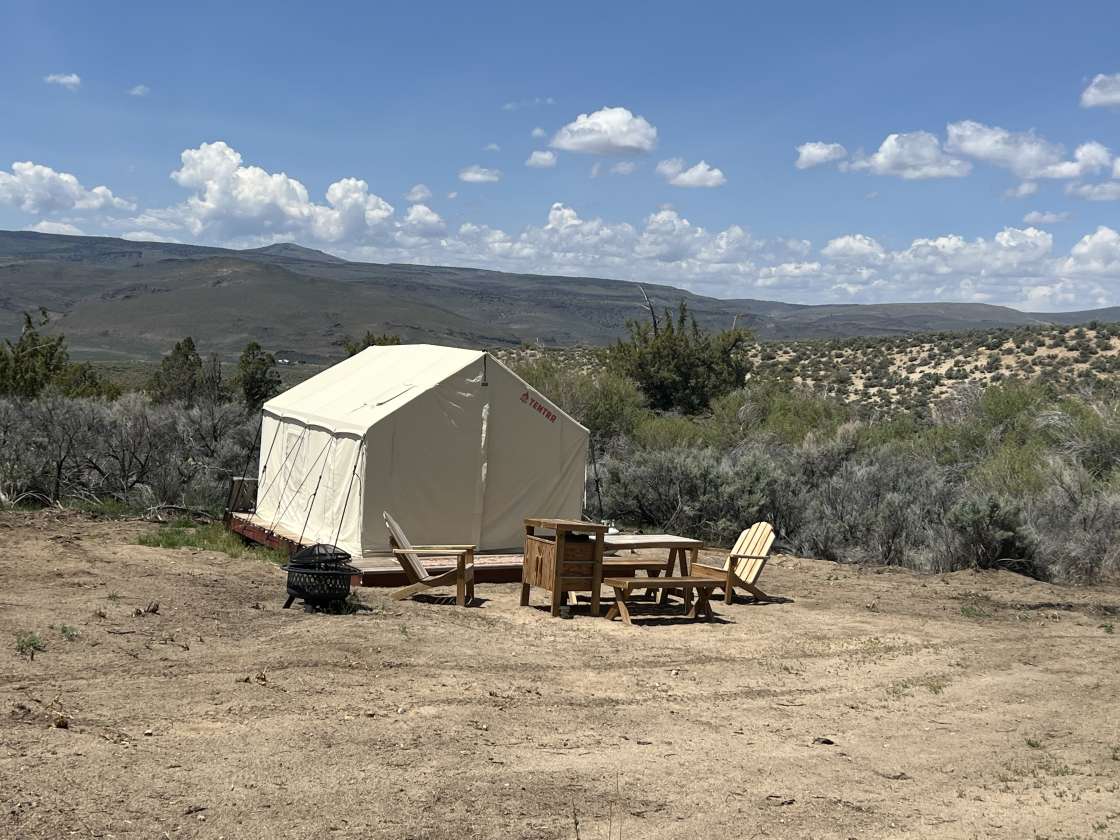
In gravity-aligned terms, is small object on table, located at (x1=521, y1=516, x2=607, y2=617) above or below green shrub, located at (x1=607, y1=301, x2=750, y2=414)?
below

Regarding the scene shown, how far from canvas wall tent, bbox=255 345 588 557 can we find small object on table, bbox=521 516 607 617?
231cm

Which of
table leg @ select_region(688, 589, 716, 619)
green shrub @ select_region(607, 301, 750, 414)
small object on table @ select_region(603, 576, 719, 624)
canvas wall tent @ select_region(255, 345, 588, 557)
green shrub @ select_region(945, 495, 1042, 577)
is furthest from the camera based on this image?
green shrub @ select_region(607, 301, 750, 414)

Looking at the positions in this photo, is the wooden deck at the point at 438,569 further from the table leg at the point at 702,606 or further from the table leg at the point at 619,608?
the table leg at the point at 702,606

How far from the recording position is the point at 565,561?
11531mm

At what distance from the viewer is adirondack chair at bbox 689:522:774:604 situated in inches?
A: 484

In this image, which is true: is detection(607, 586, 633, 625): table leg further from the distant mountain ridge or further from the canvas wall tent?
the distant mountain ridge

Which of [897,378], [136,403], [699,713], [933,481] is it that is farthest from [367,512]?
[897,378]

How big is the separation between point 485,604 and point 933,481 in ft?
30.0

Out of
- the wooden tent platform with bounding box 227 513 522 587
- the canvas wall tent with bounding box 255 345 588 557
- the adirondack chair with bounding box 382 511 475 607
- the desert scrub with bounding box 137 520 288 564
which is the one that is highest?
the canvas wall tent with bounding box 255 345 588 557

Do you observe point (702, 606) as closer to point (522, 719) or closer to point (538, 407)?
point (538, 407)

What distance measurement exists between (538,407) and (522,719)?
7.57 metres

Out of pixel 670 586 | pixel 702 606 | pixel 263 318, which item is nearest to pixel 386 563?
pixel 670 586

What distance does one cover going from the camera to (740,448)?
21.6 metres

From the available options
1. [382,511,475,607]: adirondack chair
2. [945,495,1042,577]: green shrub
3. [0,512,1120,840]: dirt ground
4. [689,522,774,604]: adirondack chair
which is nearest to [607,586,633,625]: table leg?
[0,512,1120,840]: dirt ground
